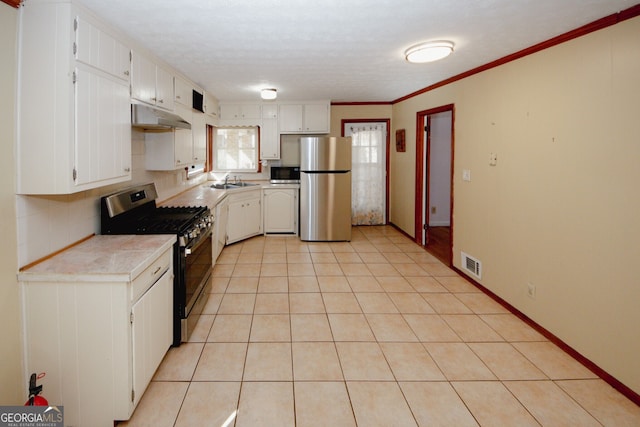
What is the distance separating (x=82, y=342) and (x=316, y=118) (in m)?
5.37

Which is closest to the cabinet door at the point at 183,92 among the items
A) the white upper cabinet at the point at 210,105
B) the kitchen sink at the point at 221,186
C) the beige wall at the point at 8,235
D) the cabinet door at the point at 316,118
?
the white upper cabinet at the point at 210,105

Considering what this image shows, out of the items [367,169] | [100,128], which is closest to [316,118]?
[367,169]

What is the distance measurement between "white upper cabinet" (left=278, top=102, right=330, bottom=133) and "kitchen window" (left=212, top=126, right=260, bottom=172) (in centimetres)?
54

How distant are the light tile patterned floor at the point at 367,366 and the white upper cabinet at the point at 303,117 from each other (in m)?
3.23

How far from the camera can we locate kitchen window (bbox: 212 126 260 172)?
691cm

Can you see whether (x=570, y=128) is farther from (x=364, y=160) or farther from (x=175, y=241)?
(x=364, y=160)

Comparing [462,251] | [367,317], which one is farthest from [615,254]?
[462,251]

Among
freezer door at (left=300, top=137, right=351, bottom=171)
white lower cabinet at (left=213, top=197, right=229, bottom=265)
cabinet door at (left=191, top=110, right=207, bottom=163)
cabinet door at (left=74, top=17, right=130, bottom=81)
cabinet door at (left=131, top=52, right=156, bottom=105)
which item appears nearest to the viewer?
cabinet door at (left=74, top=17, right=130, bottom=81)

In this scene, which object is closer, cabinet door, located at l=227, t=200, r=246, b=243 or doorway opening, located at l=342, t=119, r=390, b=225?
cabinet door, located at l=227, t=200, r=246, b=243

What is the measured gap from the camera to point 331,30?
2818mm

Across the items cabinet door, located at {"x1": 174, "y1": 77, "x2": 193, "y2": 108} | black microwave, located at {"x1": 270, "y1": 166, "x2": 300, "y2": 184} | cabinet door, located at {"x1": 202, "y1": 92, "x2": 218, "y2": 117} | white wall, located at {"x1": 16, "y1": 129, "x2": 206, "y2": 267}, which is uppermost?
cabinet door, located at {"x1": 202, "y1": 92, "x2": 218, "y2": 117}

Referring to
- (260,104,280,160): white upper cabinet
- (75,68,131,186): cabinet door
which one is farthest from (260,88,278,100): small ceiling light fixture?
(75,68,131,186): cabinet door

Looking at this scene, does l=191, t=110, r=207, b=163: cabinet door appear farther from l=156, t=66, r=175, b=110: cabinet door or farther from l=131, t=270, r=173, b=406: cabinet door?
l=131, t=270, r=173, b=406: cabinet door

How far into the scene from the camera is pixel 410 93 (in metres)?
6.11
